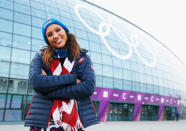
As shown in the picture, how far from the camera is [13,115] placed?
47.9ft

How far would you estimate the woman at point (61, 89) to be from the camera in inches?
76.9

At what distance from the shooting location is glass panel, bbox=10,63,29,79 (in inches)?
613

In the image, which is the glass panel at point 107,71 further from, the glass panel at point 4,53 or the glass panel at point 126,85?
the glass panel at point 4,53

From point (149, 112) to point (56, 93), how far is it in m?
27.5

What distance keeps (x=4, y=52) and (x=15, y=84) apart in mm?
2899

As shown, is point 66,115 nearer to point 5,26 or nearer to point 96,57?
point 5,26

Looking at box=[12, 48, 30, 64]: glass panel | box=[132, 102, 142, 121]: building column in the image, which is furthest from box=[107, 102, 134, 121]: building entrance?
box=[12, 48, 30, 64]: glass panel

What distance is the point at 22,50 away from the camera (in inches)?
645

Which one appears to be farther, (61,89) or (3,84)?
(3,84)

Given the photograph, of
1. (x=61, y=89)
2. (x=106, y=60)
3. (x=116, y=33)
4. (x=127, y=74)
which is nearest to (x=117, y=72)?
(x=127, y=74)

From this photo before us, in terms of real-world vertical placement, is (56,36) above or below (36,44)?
below

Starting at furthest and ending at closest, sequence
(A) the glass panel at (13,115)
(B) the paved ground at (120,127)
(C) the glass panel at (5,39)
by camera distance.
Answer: (C) the glass panel at (5,39), (A) the glass panel at (13,115), (B) the paved ground at (120,127)

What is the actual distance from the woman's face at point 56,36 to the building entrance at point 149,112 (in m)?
25.7

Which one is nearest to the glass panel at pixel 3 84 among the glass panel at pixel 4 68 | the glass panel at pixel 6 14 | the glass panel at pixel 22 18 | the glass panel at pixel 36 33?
the glass panel at pixel 4 68
